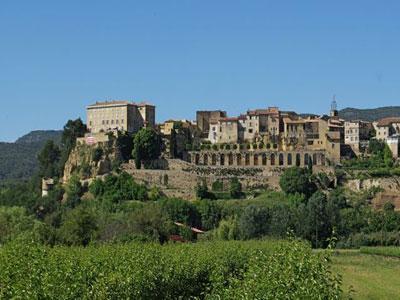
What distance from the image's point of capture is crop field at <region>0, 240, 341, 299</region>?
72.8ft

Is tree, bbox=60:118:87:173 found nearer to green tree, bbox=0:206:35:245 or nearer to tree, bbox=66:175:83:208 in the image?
tree, bbox=66:175:83:208

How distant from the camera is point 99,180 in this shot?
86.9 m

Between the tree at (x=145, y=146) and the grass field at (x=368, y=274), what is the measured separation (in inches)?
1282

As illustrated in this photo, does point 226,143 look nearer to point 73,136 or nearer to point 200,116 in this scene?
point 200,116

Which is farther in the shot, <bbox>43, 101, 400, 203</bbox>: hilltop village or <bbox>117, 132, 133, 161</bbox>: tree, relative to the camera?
<bbox>117, 132, 133, 161</bbox>: tree

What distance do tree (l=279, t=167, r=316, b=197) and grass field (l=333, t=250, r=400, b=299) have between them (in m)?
19.0

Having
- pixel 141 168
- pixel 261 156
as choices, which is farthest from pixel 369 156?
pixel 141 168

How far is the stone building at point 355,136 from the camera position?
311 feet

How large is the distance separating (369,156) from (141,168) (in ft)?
82.6

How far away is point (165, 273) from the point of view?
1403 inches

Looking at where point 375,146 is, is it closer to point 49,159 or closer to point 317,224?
point 317,224

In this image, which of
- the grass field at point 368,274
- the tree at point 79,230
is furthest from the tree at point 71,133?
the grass field at point 368,274

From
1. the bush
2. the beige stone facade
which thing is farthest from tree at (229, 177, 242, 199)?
the beige stone facade

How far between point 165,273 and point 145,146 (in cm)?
5478
